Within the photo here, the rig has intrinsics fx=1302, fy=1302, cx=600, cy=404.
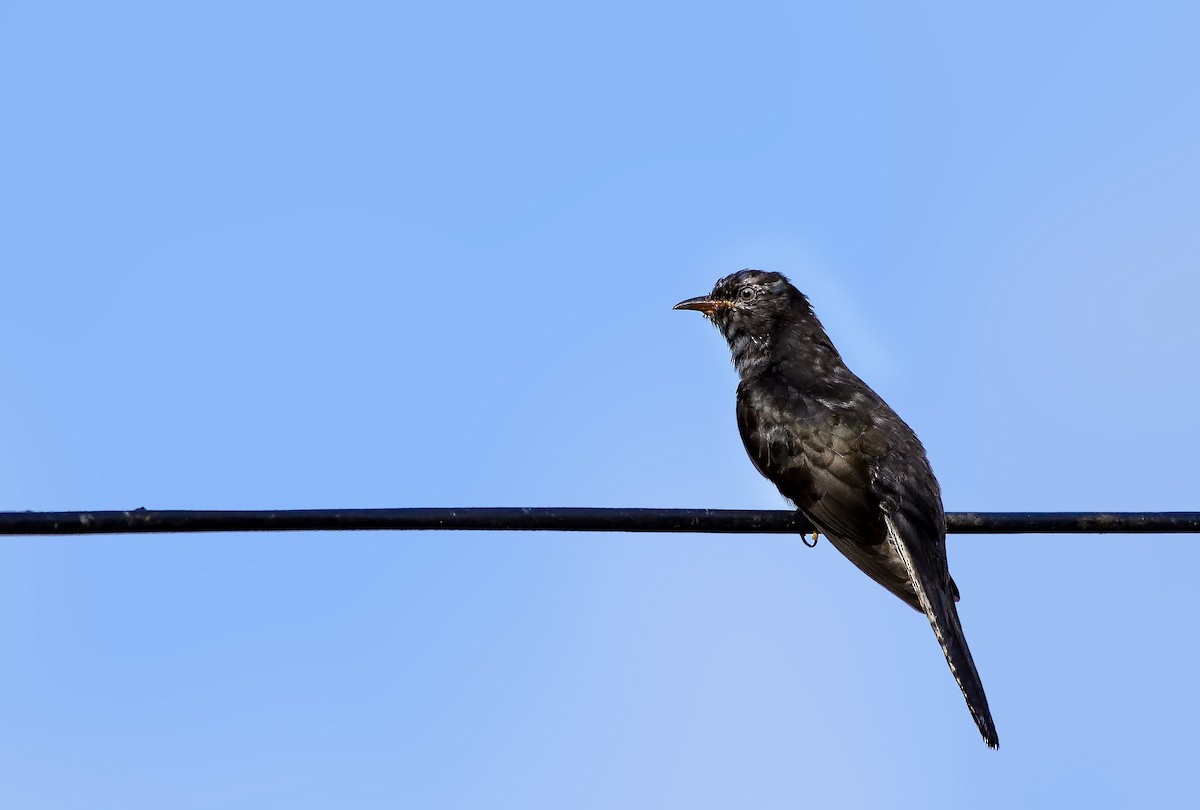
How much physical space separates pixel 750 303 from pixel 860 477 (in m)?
3.01

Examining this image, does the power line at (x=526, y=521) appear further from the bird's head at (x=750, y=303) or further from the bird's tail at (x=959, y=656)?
the bird's head at (x=750, y=303)

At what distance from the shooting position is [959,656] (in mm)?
8250

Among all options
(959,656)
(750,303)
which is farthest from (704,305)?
(959,656)

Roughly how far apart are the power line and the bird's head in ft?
15.6

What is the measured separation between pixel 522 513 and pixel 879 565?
3.88 m

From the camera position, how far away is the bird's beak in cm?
1182

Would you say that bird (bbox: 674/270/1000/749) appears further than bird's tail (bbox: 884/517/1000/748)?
Yes

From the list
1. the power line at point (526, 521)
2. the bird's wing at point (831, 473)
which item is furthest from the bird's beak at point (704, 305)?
the power line at point (526, 521)

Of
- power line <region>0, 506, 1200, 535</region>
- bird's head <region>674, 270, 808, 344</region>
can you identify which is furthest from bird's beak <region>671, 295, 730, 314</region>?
power line <region>0, 506, 1200, 535</region>

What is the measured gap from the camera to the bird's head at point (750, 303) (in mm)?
11461

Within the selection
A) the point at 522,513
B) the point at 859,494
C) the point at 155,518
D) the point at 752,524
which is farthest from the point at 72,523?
the point at 859,494

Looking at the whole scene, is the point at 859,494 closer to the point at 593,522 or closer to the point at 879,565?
the point at 879,565

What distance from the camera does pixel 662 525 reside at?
603cm

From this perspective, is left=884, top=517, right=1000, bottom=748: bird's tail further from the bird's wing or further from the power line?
the power line
